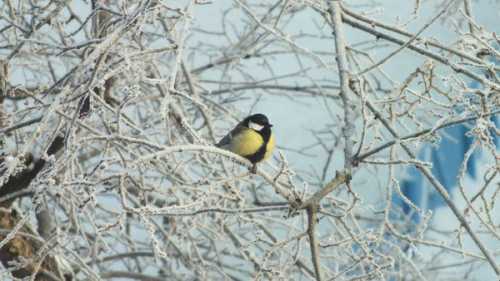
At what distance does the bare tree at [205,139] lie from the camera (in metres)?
2.36

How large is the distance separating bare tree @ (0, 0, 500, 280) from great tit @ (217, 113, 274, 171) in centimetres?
14

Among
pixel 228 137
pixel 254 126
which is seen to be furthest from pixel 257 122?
pixel 228 137

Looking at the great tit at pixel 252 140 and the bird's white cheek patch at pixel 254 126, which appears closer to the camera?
the great tit at pixel 252 140

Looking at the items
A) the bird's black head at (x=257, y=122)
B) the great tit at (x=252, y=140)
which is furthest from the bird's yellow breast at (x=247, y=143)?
the bird's black head at (x=257, y=122)

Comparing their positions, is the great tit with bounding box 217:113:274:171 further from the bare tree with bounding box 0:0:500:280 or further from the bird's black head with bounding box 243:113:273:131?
the bare tree with bounding box 0:0:500:280

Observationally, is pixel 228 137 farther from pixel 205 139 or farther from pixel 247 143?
Result: pixel 205 139

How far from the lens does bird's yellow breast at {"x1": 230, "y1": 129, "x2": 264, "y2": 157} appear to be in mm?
3504

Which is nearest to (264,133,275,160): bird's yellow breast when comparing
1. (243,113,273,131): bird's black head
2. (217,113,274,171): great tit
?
(217,113,274,171): great tit

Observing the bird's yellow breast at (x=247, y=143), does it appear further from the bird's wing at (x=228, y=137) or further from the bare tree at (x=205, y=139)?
the bare tree at (x=205, y=139)

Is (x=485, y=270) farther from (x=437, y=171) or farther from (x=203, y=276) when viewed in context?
(x=203, y=276)

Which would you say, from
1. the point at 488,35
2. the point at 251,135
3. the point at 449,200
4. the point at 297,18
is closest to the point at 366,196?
the point at 297,18

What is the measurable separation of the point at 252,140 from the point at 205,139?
85cm

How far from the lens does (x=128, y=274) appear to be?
4.84 metres

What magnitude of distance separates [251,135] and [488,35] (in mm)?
1051
